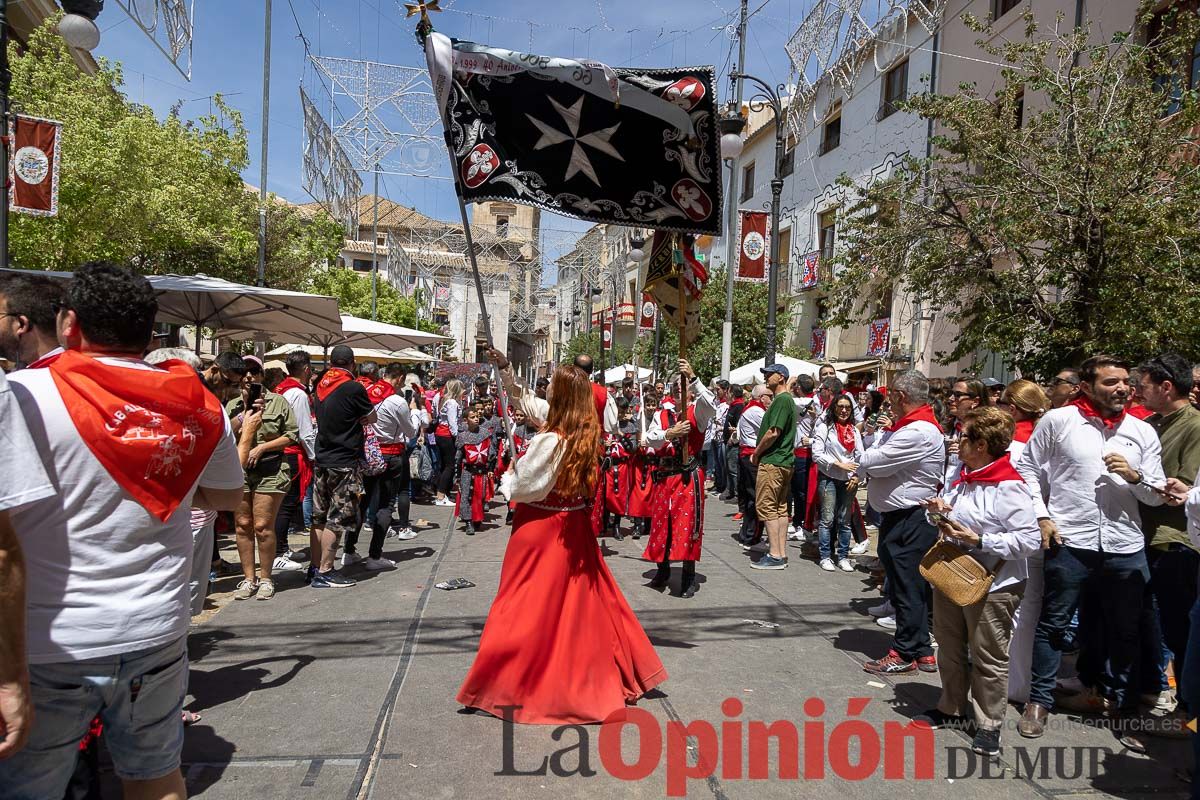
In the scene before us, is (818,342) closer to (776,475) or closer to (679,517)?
(776,475)

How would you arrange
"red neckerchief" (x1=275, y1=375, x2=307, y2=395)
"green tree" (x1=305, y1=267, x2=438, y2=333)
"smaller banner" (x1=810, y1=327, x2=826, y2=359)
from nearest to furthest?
"red neckerchief" (x1=275, y1=375, x2=307, y2=395) → "smaller banner" (x1=810, y1=327, x2=826, y2=359) → "green tree" (x1=305, y1=267, x2=438, y2=333)

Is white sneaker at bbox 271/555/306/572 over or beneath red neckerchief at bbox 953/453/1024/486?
beneath

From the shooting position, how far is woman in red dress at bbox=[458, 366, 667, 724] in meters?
4.04

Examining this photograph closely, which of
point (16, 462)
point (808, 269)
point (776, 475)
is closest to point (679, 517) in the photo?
point (776, 475)

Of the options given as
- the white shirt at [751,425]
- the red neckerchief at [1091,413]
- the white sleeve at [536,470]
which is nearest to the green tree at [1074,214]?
the white shirt at [751,425]

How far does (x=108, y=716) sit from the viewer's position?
221 centimetres

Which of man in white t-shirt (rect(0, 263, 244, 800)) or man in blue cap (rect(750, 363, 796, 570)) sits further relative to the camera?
man in blue cap (rect(750, 363, 796, 570))

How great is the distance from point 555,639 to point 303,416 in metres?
4.02

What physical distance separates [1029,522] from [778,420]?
14.4ft

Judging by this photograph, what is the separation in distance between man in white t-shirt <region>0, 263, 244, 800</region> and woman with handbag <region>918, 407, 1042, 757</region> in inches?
132

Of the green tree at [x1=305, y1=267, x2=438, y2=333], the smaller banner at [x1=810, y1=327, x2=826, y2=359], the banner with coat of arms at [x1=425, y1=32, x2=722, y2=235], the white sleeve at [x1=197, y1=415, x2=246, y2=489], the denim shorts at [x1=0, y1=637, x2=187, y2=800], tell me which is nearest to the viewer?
the denim shorts at [x1=0, y1=637, x2=187, y2=800]

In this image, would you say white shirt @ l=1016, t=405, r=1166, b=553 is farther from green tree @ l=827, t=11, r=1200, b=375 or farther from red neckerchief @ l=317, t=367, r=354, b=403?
red neckerchief @ l=317, t=367, r=354, b=403

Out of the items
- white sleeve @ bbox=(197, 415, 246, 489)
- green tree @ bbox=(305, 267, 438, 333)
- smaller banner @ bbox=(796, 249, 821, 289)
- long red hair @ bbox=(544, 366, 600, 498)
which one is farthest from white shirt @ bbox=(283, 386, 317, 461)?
green tree @ bbox=(305, 267, 438, 333)

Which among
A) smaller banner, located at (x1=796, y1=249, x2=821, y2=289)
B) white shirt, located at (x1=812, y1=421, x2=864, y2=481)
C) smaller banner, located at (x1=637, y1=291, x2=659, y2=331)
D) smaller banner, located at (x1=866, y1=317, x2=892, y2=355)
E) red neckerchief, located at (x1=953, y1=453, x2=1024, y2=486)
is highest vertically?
smaller banner, located at (x1=796, y1=249, x2=821, y2=289)
